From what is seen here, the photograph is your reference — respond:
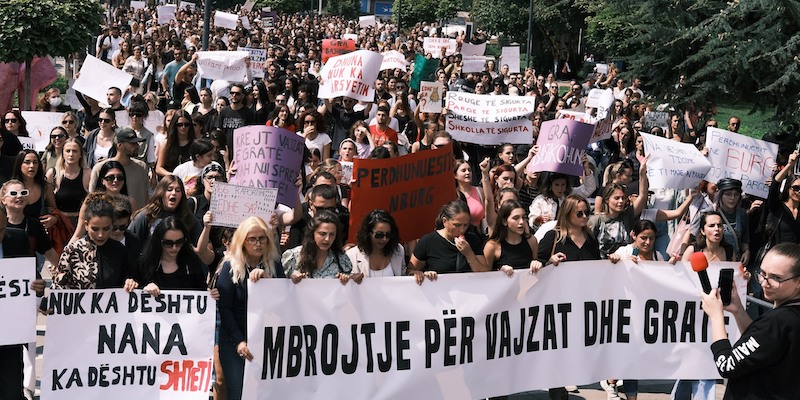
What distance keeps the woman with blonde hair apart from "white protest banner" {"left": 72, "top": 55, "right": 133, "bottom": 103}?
22.9ft

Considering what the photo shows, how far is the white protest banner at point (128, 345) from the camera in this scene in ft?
22.1

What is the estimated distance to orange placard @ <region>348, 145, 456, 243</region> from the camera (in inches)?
326

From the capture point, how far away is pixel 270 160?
29.0ft

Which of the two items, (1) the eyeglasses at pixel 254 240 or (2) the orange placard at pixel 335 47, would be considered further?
(2) the orange placard at pixel 335 47

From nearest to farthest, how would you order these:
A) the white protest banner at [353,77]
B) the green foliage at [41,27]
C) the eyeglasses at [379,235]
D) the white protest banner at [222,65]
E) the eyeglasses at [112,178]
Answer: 1. the eyeglasses at [379,235]
2. the eyeglasses at [112,178]
3. the white protest banner at [353,77]
4. the green foliage at [41,27]
5. the white protest banner at [222,65]

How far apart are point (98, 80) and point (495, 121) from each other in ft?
13.9

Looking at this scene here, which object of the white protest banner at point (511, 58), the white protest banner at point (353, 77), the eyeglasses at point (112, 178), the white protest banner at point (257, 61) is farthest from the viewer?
the white protest banner at point (511, 58)

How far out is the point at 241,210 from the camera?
764 cm

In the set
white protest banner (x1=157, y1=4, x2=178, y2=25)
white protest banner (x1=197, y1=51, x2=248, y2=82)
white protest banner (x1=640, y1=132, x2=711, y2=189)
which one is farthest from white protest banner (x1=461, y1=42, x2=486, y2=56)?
white protest banner (x1=640, y1=132, x2=711, y2=189)

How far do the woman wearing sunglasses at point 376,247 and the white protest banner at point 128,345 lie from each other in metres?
1.07

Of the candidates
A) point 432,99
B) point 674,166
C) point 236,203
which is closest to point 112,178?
point 236,203

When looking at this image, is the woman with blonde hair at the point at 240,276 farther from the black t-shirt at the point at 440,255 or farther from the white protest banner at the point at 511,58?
the white protest banner at the point at 511,58

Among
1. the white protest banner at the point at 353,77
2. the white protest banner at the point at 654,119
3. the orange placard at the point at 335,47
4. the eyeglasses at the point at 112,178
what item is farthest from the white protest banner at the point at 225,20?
the eyeglasses at the point at 112,178

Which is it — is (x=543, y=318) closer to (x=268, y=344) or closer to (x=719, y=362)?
(x=268, y=344)
